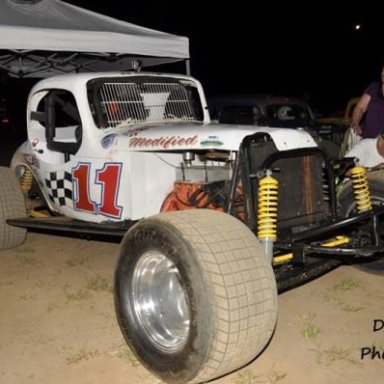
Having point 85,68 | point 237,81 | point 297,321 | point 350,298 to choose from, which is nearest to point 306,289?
point 350,298

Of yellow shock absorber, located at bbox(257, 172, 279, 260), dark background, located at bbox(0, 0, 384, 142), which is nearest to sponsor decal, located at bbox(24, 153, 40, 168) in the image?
Answer: yellow shock absorber, located at bbox(257, 172, 279, 260)

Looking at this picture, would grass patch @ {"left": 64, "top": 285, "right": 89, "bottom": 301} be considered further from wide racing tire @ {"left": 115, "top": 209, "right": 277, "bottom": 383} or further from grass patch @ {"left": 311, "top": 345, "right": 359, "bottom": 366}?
grass patch @ {"left": 311, "top": 345, "right": 359, "bottom": 366}

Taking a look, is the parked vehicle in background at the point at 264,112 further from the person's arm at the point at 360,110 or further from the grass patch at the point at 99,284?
the grass patch at the point at 99,284

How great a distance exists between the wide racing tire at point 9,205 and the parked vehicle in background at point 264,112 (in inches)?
229

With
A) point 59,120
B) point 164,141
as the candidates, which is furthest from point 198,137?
point 59,120

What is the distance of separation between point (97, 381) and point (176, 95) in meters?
3.07

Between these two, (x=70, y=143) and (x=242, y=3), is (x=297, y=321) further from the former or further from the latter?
(x=242, y=3)

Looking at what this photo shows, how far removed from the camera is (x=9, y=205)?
227 inches

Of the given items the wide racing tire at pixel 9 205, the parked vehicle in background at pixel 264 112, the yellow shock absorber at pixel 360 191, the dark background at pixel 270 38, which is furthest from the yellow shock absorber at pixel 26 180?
the dark background at pixel 270 38

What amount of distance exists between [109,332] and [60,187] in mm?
1867

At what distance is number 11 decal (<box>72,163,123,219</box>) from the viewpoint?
488cm

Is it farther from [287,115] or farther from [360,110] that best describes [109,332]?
[287,115]

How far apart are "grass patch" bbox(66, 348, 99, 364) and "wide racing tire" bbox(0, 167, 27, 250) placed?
240 centimetres

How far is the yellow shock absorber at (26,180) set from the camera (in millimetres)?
6220
